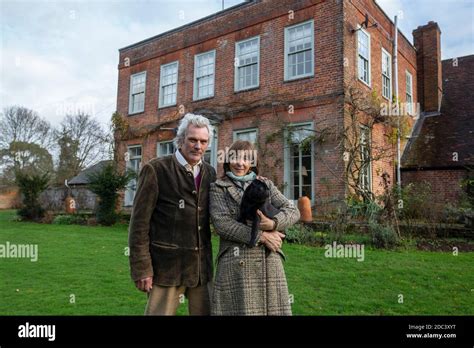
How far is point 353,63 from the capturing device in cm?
1137

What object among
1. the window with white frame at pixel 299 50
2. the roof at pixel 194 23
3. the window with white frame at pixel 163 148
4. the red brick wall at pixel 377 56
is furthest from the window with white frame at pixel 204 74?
the red brick wall at pixel 377 56

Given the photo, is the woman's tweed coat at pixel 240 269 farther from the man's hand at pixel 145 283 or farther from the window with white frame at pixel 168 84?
the window with white frame at pixel 168 84

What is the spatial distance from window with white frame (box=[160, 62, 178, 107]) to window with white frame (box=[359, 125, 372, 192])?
8.06m

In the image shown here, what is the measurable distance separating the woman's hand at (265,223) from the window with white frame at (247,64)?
10990 mm

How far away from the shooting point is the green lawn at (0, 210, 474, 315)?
3943mm

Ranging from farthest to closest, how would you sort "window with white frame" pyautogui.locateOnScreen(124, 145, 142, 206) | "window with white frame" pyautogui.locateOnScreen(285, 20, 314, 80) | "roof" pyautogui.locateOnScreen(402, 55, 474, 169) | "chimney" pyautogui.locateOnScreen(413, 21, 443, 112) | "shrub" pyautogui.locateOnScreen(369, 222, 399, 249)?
1. "window with white frame" pyautogui.locateOnScreen(124, 145, 142, 206)
2. "chimney" pyautogui.locateOnScreen(413, 21, 443, 112)
3. "roof" pyautogui.locateOnScreen(402, 55, 474, 169)
4. "window with white frame" pyautogui.locateOnScreen(285, 20, 314, 80)
5. "shrub" pyautogui.locateOnScreen(369, 222, 399, 249)

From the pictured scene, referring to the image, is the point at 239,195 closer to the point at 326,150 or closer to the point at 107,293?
the point at 107,293

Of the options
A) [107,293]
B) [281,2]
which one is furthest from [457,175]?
[107,293]

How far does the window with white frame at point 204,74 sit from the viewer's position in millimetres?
14180

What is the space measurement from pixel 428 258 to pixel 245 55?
9.56m

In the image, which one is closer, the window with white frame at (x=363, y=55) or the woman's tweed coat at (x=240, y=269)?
the woman's tweed coat at (x=240, y=269)

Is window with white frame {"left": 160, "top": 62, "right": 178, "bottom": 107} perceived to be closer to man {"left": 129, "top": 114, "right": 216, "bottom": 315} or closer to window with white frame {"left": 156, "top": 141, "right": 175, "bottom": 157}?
window with white frame {"left": 156, "top": 141, "right": 175, "bottom": 157}

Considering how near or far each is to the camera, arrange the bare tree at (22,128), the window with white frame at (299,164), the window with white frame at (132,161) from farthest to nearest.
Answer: the bare tree at (22,128), the window with white frame at (132,161), the window with white frame at (299,164)

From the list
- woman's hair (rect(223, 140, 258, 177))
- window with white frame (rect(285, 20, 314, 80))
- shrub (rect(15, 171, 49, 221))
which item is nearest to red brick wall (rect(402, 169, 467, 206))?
window with white frame (rect(285, 20, 314, 80))
